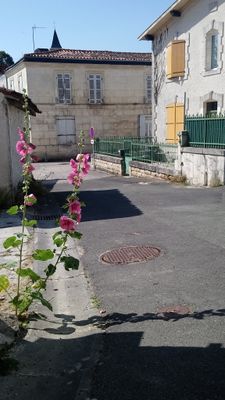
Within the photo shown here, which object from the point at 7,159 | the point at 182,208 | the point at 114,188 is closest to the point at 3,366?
the point at 182,208

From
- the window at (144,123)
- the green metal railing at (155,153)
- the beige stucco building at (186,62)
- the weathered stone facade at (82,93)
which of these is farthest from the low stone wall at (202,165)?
the window at (144,123)

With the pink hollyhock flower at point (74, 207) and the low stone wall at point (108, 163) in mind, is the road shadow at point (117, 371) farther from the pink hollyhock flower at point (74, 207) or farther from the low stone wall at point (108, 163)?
the low stone wall at point (108, 163)

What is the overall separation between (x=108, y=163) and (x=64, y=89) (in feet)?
39.0

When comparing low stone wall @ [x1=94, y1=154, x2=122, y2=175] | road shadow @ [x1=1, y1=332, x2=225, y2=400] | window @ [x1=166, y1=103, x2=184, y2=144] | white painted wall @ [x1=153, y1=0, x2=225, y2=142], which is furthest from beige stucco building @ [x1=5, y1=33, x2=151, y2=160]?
road shadow @ [x1=1, y1=332, x2=225, y2=400]

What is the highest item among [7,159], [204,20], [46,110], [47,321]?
[204,20]

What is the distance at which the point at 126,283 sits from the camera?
5102 mm

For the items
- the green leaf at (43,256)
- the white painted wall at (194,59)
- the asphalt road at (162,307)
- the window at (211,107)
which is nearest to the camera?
the asphalt road at (162,307)

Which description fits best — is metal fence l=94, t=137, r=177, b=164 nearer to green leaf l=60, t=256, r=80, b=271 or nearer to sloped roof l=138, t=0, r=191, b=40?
sloped roof l=138, t=0, r=191, b=40

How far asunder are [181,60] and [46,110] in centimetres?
1564

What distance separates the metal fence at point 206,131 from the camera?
498 inches

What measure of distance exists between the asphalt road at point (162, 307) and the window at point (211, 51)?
9365 millimetres

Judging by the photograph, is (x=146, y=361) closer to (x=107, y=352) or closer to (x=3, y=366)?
(x=107, y=352)

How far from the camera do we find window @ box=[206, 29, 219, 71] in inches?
642

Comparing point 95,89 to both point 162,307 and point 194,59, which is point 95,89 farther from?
point 162,307
